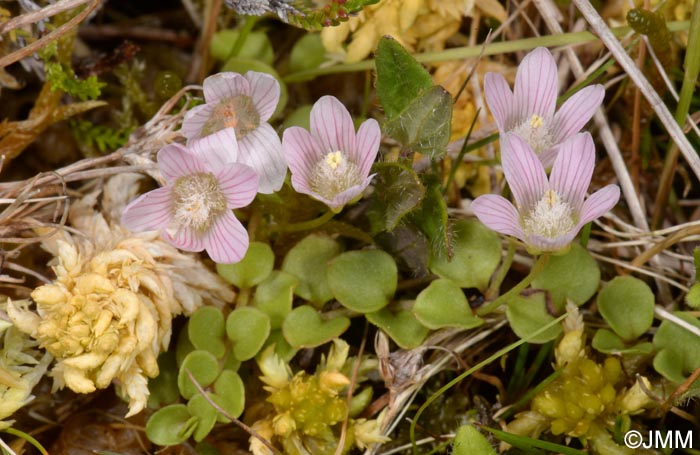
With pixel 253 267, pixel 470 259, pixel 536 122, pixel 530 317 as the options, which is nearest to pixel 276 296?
pixel 253 267

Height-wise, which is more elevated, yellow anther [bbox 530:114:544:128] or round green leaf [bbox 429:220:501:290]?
yellow anther [bbox 530:114:544:128]

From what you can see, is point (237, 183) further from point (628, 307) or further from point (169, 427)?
point (628, 307)

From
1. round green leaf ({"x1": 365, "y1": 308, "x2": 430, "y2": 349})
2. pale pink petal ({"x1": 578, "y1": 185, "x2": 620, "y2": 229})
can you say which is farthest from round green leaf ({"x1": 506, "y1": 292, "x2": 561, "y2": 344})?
pale pink petal ({"x1": 578, "y1": 185, "x2": 620, "y2": 229})

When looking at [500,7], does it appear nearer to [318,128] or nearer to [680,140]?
[680,140]

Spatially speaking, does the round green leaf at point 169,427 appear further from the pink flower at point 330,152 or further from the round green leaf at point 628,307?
the round green leaf at point 628,307

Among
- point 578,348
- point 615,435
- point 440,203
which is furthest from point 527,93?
point 615,435

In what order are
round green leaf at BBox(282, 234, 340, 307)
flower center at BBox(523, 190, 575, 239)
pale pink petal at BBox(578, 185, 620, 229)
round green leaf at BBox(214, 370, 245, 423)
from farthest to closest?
1. round green leaf at BBox(282, 234, 340, 307)
2. round green leaf at BBox(214, 370, 245, 423)
3. flower center at BBox(523, 190, 575, 239)
4. pale pink petal at BBox(578, 185, 620, 229)

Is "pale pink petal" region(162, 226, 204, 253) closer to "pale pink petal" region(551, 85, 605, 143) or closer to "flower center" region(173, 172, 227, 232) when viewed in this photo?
"flower center" region(173, 172, 227, 232)
